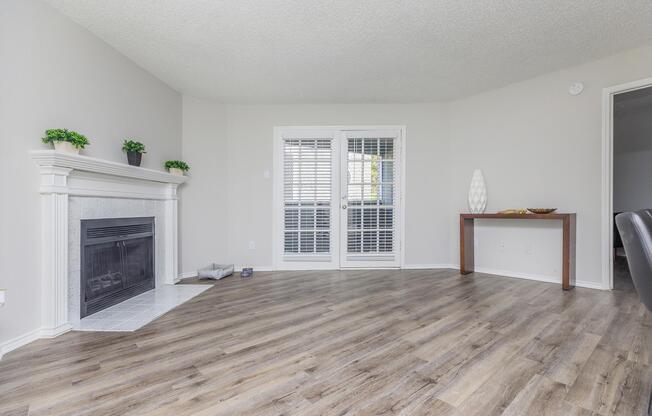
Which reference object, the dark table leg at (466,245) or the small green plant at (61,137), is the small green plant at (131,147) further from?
the dark table leg at (466,245)

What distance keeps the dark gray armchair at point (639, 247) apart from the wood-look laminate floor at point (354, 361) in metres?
0.59

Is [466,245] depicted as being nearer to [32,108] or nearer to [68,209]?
[68,209]

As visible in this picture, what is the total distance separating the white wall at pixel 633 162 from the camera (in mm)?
5086

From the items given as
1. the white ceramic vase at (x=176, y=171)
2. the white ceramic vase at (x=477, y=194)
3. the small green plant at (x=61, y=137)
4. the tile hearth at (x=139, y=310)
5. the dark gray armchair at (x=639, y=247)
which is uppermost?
the small green plant at (x=61, y=137)

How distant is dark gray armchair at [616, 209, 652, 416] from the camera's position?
3.43ft

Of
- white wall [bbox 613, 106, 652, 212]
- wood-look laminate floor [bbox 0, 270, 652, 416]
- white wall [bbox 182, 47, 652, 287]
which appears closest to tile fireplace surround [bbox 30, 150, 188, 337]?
wood-look laminate floor [bbox 0, 270, 652, 416]

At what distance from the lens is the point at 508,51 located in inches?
113

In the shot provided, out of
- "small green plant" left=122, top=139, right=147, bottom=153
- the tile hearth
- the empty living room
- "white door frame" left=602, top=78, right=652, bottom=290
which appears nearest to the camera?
the empty living room

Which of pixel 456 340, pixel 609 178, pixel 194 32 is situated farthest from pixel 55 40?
pixel 609 178

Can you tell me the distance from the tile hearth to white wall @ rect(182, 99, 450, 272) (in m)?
1.07

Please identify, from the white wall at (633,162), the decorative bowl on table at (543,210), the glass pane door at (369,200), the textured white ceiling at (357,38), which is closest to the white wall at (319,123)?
the glass pane door at (369,200)

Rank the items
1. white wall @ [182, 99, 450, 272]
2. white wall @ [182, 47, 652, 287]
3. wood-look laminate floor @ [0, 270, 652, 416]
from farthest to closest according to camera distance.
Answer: white wall @ [182, 99, 450, 272] < white wall @ [182, 47, 652, 287] < wood-look laminate floor @ [0, 270, 652, 416]

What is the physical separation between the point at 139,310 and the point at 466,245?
3.67 meters

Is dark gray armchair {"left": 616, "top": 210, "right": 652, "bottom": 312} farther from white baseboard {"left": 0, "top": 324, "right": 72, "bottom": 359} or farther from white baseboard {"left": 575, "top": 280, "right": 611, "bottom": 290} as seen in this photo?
white baseboard {"left": 0, "top": 324, "right": 72, "bottom": 359}
